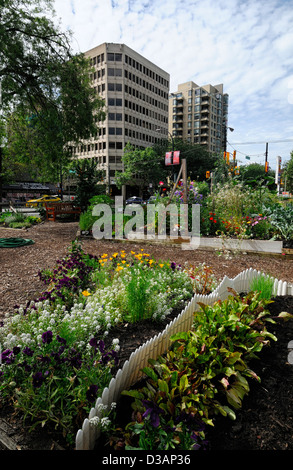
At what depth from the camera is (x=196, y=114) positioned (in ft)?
276

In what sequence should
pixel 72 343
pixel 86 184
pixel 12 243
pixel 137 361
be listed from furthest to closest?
pixel 86 184 < pixel 12 243 < pixel 72 343 < pixel 137 361

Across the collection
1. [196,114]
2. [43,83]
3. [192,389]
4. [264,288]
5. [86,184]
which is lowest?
[192,389]

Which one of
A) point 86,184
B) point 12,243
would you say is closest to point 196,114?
point 86,184

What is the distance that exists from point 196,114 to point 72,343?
91.3 m

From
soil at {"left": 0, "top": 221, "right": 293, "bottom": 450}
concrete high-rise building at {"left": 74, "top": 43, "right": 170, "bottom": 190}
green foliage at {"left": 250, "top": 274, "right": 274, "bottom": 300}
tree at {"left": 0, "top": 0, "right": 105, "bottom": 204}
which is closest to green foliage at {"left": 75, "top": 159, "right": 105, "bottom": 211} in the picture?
tree at {"left": 0, "top": 0, "right": 105, "bottom": 204}

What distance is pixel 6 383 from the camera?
2213 mm

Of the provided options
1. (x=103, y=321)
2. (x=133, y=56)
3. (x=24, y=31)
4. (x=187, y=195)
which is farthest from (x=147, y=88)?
(x=103, y=321)

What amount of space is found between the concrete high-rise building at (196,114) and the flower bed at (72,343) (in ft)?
276

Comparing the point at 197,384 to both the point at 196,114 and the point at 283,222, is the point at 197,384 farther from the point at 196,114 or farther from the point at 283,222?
the point at 196,114

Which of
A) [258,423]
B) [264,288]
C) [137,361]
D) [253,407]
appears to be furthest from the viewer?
[264,288]

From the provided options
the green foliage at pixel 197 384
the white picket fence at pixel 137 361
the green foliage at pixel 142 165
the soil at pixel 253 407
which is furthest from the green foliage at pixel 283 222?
the green foliage at pixel 142 165

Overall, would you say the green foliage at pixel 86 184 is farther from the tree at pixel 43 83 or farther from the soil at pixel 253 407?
the soil at pixel 253 407
